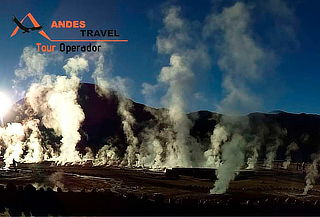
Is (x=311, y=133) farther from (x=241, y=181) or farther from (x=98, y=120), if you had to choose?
(x=98, y=120)

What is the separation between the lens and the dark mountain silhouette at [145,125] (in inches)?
2315

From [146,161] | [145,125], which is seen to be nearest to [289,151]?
[146,161]

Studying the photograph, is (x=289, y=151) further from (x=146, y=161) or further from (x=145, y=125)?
(x=145, y=125)

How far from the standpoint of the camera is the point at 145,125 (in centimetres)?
6800

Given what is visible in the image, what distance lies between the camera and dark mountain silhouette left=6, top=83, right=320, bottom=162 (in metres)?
58.8

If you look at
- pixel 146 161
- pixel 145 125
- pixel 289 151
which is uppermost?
pixel 145 125

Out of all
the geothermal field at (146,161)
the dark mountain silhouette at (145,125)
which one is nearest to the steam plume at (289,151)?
the geothermal field at (146,161)

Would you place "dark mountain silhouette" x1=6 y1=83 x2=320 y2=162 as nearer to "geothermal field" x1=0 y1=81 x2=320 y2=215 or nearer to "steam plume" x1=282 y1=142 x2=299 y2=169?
"geothermal field" x1=0 y1=81 x2=320 y2=215

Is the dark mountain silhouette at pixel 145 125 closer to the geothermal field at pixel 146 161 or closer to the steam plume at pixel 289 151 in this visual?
the geothermal field at pixel 146 161

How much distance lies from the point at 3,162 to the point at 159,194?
73.4 ft

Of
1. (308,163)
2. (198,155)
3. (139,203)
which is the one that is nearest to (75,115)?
(198,155)

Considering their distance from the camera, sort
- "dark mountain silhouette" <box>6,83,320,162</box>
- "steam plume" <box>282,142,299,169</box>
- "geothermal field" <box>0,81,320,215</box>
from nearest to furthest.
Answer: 1. "geothermal field" <box>0,81,320,215</box>
2. "steam plume" <box>282,142,299,169</box>
3. "dark mountain silhouette" <box>6,83,320,162</box>

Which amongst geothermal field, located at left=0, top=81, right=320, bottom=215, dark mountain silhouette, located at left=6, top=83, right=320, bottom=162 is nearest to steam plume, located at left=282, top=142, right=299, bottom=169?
geothermal field, located at left=0, top=81, right=320, bottom=215

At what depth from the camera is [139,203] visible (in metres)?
40.2
